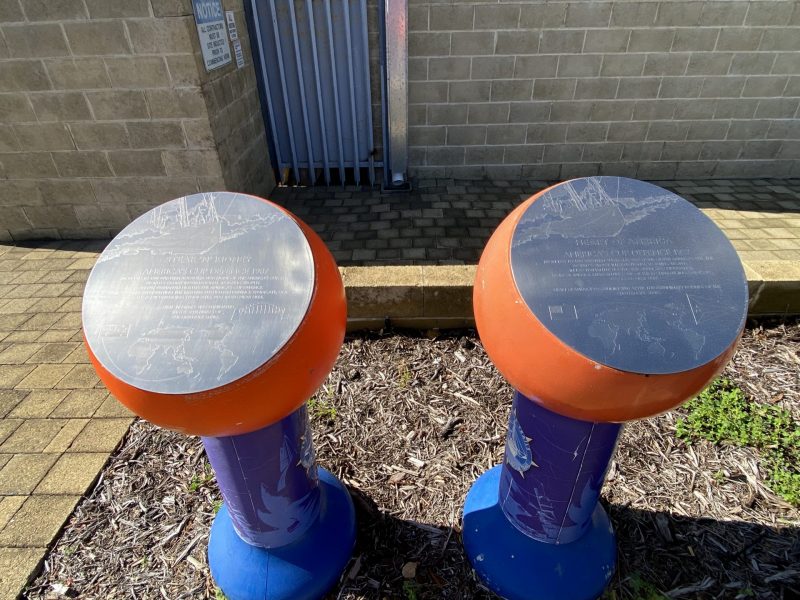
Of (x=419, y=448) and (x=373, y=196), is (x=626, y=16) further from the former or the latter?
(x=419, y=448)

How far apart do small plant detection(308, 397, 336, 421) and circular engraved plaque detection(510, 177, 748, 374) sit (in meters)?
1.75

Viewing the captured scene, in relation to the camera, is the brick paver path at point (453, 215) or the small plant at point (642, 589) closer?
the small plant at point (642, 589)

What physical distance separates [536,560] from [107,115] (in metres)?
4.50

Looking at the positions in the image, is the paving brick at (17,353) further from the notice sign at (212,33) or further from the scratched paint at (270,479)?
the notice sign at (212,33)

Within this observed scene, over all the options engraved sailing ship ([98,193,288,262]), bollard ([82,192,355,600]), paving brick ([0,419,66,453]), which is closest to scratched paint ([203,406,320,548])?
bollard ([82,192,355,600])

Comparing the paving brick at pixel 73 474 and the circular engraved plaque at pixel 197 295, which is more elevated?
the circular engraved plaque at pixel 197 295

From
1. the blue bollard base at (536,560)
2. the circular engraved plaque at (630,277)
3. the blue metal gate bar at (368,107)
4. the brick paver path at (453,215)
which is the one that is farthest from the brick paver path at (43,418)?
the blue metal gate bar at (368,107)

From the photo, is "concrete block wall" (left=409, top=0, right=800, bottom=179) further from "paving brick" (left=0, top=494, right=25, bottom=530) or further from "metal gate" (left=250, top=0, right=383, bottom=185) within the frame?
"paving brick" (left=0, top=494, right=25, bottom=530)

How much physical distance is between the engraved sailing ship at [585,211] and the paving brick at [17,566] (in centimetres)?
247

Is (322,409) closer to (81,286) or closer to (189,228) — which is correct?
(189,228)

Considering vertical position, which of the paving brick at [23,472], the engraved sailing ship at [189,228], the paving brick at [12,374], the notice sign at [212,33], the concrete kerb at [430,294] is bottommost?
the paving brick at [12,374]

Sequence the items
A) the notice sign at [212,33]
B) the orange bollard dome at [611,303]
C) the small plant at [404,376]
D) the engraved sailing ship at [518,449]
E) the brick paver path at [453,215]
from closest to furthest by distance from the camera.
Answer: the orange bollard dome at [611,303] → the engraved sailing ship at [518,449] → the small plant at [404,376] → the notice sign at [212,33] → the brick paver path at [453,215]

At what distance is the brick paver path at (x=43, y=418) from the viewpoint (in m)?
2.34

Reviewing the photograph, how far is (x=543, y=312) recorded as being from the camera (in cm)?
144
